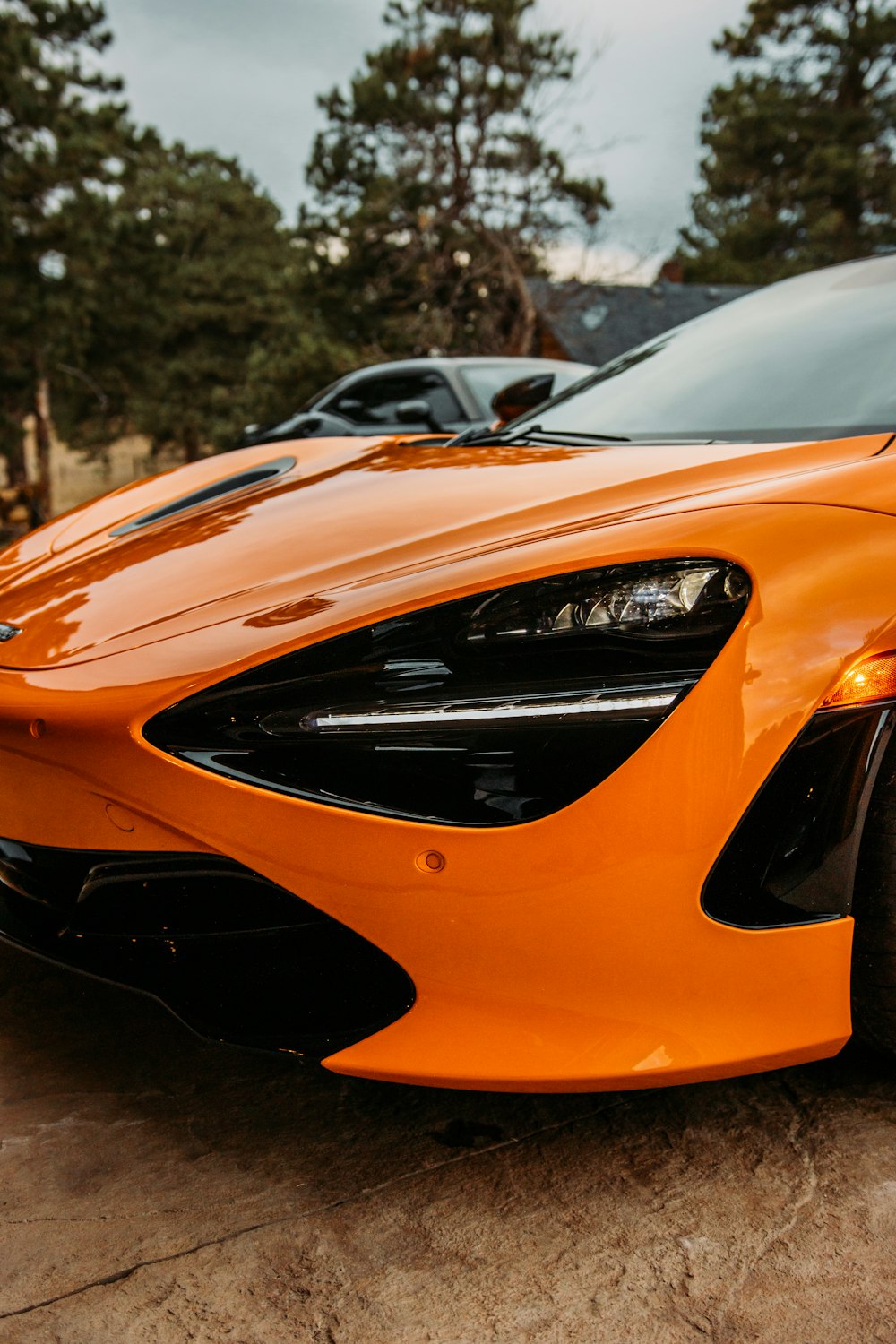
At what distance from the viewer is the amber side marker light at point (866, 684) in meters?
1.44

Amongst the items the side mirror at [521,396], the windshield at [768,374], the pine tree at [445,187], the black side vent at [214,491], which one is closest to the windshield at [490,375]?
the side mirror at [521,396]

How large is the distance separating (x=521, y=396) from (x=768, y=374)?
97 centimetres

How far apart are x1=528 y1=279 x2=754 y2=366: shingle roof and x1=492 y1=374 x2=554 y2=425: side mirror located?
69.1 feet

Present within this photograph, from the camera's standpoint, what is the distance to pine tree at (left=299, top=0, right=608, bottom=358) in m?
23.4

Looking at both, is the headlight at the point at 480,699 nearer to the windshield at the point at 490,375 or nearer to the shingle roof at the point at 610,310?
the windshield at the point at 490,375

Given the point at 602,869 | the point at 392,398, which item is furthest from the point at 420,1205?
the point at 392,398

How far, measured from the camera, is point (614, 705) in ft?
4.51

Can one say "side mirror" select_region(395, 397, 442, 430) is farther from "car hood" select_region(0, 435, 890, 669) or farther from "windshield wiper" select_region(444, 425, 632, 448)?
"car hood" select_region(0, 435, 890, 669)

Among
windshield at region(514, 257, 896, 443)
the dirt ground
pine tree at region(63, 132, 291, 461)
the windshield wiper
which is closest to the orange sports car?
the dirt ground

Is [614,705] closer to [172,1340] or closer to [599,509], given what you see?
[599,509]

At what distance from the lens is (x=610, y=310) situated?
29.6 meters

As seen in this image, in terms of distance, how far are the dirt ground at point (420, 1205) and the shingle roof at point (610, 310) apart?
2293 centimetres

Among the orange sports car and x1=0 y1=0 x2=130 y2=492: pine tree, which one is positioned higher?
x1=0 y1=0 x2=130 y2=492: pine tree

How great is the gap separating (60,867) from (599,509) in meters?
0.89
